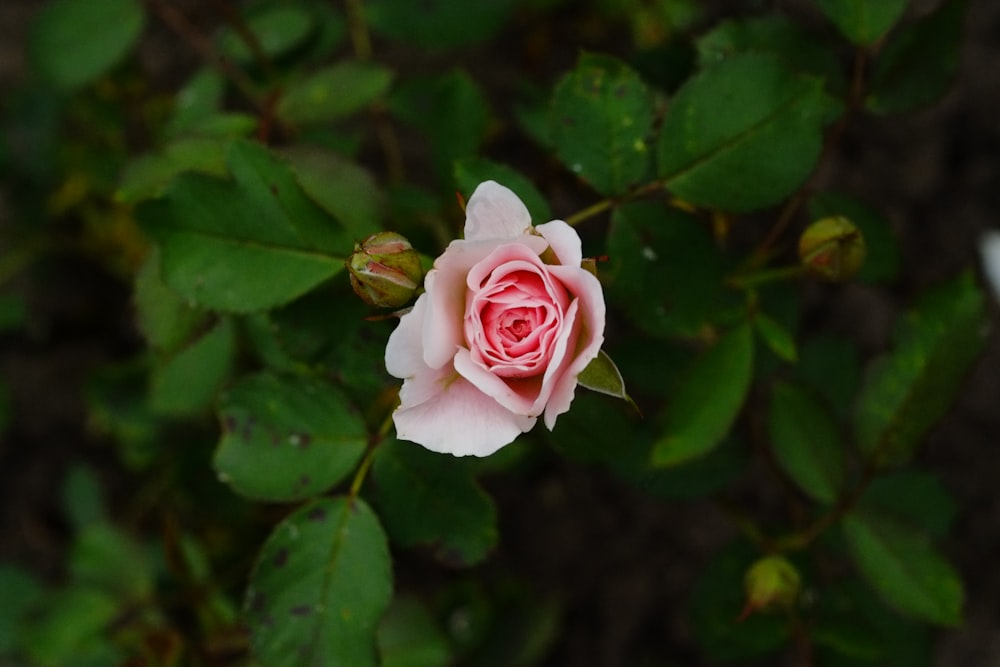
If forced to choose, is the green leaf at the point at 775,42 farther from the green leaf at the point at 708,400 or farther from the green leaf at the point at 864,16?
the green leaf at the point at 708,400

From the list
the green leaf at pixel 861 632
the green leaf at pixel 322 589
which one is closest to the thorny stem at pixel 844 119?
the green leaf at pixel 861 632

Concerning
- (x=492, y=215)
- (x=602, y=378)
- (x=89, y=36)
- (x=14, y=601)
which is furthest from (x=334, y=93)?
(x=14, y=601)

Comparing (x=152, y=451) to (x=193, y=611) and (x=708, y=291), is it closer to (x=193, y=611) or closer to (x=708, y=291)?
(x=193, y=611)

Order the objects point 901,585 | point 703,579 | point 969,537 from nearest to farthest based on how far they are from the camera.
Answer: point 901,585, point 703,579, point 969,537

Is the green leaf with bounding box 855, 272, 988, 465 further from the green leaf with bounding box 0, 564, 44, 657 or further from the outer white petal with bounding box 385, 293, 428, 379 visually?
the green leaf with bounding box 0, 564, 44, 657

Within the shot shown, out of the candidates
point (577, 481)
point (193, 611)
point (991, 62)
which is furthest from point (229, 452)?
point (991, 62)

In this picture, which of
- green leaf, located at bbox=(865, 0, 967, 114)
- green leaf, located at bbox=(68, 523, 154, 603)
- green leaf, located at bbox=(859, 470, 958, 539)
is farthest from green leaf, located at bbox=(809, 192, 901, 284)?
green leaf, located at bbox=(68, 523, 154, 603)

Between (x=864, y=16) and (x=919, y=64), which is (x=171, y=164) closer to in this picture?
(x=864, y=16)
